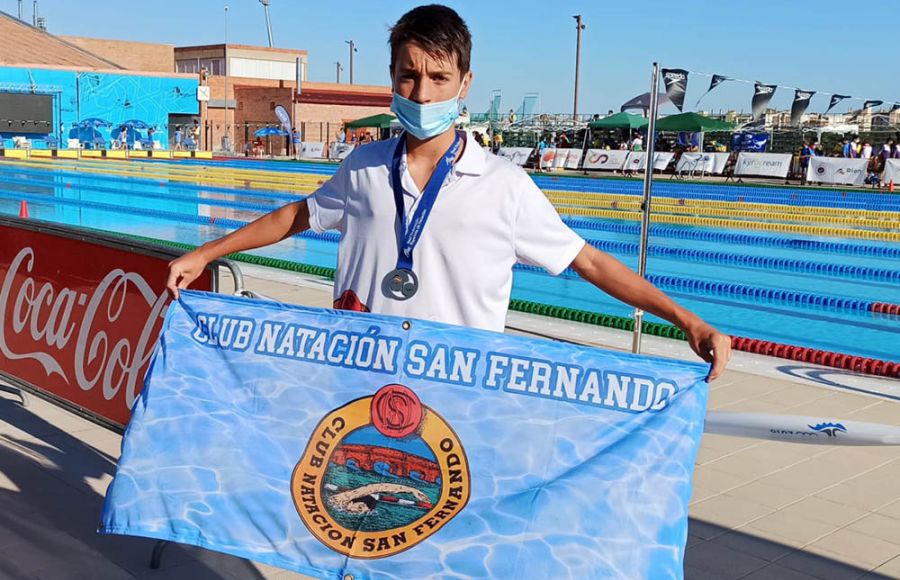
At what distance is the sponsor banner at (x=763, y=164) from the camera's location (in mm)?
25011

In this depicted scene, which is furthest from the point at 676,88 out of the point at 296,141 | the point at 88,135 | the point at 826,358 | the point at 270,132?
the point at 88,135

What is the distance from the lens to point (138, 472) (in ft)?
7.98

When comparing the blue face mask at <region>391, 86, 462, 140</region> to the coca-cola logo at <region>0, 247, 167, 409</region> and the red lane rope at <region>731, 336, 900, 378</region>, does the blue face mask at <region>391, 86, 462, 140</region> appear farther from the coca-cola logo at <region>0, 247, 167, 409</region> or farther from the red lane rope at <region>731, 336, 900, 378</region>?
the red lane rope at <region>731, 336, 900, 378</region>

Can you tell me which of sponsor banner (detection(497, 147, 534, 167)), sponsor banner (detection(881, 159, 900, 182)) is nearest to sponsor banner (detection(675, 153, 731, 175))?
sponsor banner (detection(881, 159, 900, 182))

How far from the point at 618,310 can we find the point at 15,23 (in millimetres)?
51200

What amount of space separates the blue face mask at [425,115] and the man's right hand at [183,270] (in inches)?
30.3

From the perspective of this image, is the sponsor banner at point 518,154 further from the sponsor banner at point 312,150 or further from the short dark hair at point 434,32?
the short dark hair at point 434,32

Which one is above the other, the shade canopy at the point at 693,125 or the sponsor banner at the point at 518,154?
the shade canopy at the point at 693,125

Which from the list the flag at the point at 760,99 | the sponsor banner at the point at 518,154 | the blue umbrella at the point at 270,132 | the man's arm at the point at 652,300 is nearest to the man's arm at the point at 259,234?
the man's arm at the point at 652,300

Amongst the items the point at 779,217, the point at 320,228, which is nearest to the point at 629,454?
the point at 320,228

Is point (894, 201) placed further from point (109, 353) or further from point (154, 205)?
point (109, 353)

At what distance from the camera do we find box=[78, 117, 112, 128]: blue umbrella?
1523 inches

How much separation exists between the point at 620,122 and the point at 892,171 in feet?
29.1

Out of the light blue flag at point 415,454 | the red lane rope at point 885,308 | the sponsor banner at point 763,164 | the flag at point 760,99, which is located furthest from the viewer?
the sponsor banner at point 763,164
